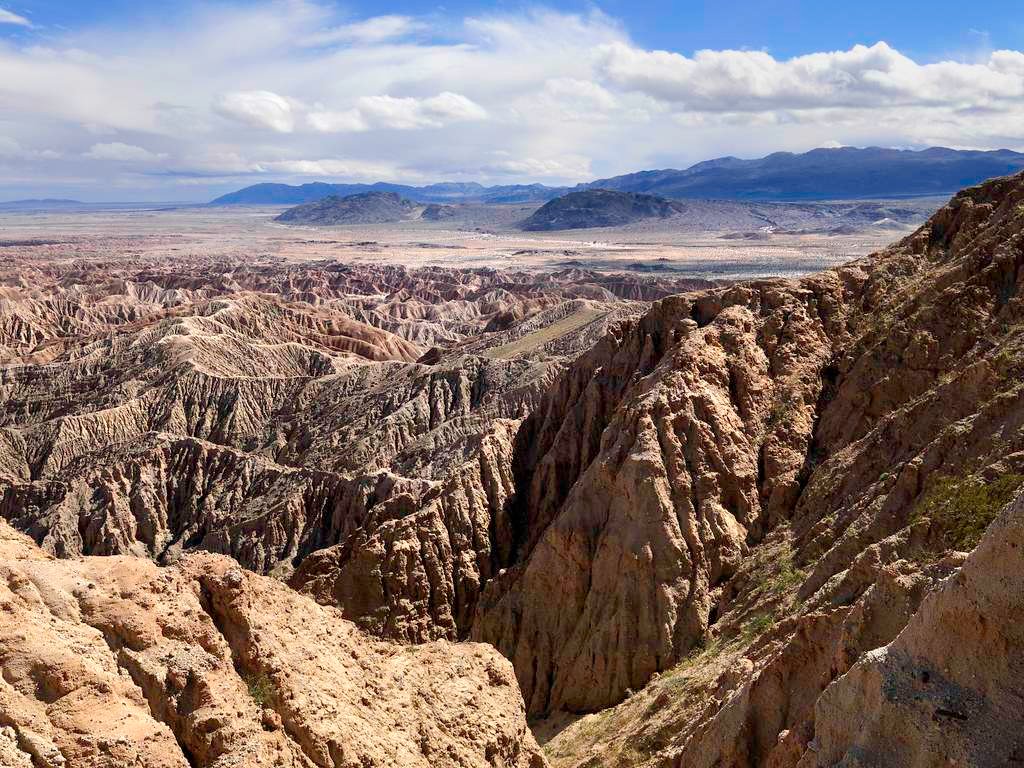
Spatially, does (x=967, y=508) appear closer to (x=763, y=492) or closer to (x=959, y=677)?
(x=959, y=677)

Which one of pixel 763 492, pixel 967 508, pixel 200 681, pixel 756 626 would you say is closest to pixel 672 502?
pixel 763 492

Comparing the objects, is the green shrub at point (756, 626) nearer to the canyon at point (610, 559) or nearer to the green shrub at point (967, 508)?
the canyon at point (610, 559)

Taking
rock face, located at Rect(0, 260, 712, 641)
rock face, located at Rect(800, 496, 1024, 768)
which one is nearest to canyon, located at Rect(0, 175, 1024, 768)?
rock face, located at Rect(800, 496, 1024, 768)

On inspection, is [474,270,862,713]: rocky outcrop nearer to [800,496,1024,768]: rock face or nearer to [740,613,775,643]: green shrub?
[740,613,775,643]: green shrub

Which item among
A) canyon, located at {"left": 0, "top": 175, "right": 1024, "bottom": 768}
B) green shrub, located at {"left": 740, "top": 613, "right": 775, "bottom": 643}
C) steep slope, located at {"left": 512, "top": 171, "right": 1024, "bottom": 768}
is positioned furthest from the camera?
green shrub, located at {"left": 740, "top": 613, "right": 775, "bottom": 643}

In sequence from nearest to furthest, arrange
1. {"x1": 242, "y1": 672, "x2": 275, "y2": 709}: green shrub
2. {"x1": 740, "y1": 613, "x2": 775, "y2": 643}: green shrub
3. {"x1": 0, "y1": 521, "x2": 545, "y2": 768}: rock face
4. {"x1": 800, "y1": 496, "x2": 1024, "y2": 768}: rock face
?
{"x1": 800, "y1": 496, "x2": 1024, "y2": 768}: rock face < {"x1": 0, "y1": 521, "x2": 545, "y2": 768}: rock face < {"x1": 242, "y1": 672, "x2": 275, "y2": 709}: green shrub < {"x1": 740, "y1": 613, "x2": 775, "y2": 643}: green shrub

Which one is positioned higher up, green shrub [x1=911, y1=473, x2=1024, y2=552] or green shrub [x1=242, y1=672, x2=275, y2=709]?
green shrub [x1=911, y1=473, x2=1024, y2=552]

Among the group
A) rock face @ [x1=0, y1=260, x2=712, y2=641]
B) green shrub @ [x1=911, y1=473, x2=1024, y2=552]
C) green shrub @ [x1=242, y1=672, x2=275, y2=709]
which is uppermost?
green shrub @ [x1=911, y1=473, x2=1024, y2=552]
